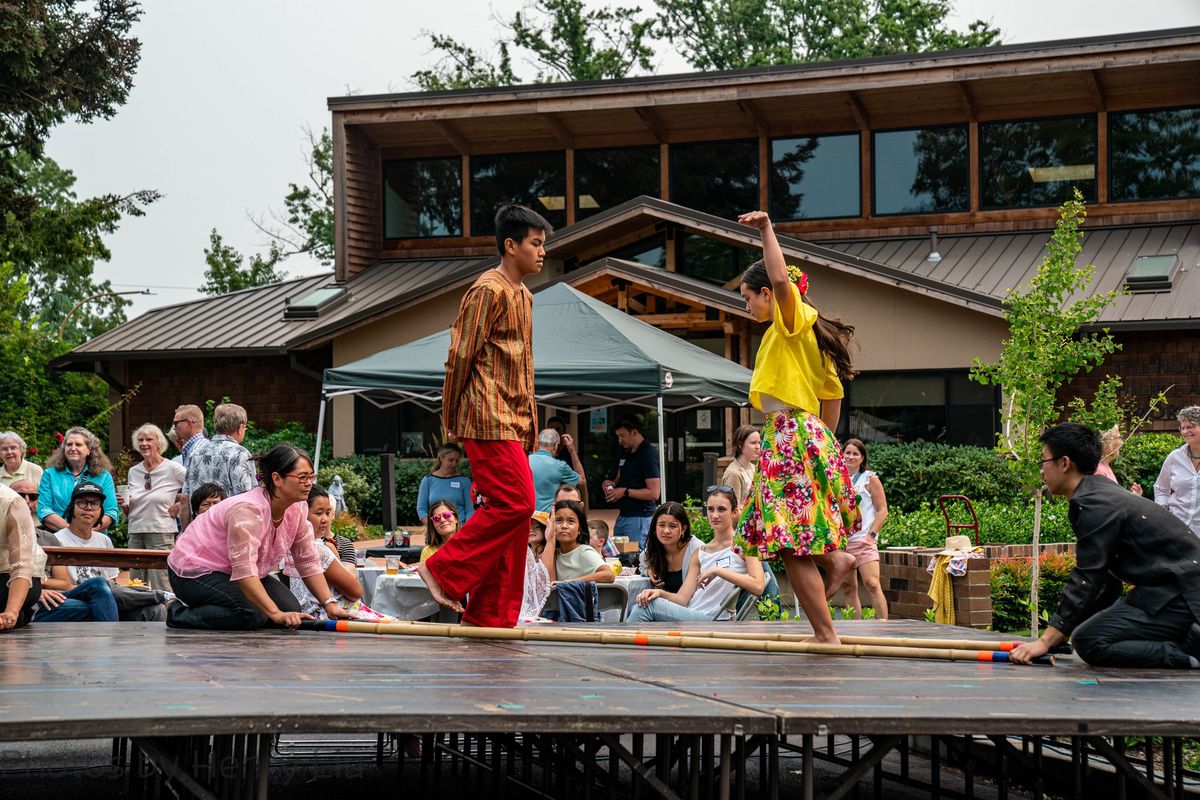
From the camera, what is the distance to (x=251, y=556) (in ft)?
21.0

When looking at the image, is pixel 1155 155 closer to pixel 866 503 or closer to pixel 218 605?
pixel 866 503

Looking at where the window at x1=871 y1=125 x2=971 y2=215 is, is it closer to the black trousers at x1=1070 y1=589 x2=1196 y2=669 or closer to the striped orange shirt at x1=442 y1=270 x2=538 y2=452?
the striped orange shirt at x1=442 y1=270 x2=538 y2=452

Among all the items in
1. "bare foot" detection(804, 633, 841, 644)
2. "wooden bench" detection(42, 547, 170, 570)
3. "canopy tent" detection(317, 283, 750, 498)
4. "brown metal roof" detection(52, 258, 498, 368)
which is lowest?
"bare foot" detection(804, 633, 841, 644)

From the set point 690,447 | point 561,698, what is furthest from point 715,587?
point 690,447

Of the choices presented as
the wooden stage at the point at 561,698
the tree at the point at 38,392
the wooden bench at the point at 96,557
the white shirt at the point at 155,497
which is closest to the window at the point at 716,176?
the tree at the point at 38,392

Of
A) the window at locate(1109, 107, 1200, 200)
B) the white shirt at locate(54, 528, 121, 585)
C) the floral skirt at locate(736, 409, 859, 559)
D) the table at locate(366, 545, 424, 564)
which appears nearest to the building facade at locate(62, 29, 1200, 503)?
the window at locate(1109, 107, 1200, 200)

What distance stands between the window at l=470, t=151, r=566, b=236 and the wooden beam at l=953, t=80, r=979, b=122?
22.5ft

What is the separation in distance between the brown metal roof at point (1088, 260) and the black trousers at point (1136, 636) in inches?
Result: 510

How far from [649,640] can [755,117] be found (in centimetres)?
1729

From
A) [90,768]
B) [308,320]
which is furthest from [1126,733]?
[308,320]

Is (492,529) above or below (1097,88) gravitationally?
below

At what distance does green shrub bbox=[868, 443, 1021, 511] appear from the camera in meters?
16.8

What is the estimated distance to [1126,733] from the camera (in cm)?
407

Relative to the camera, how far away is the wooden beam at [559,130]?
23047 millimetres
